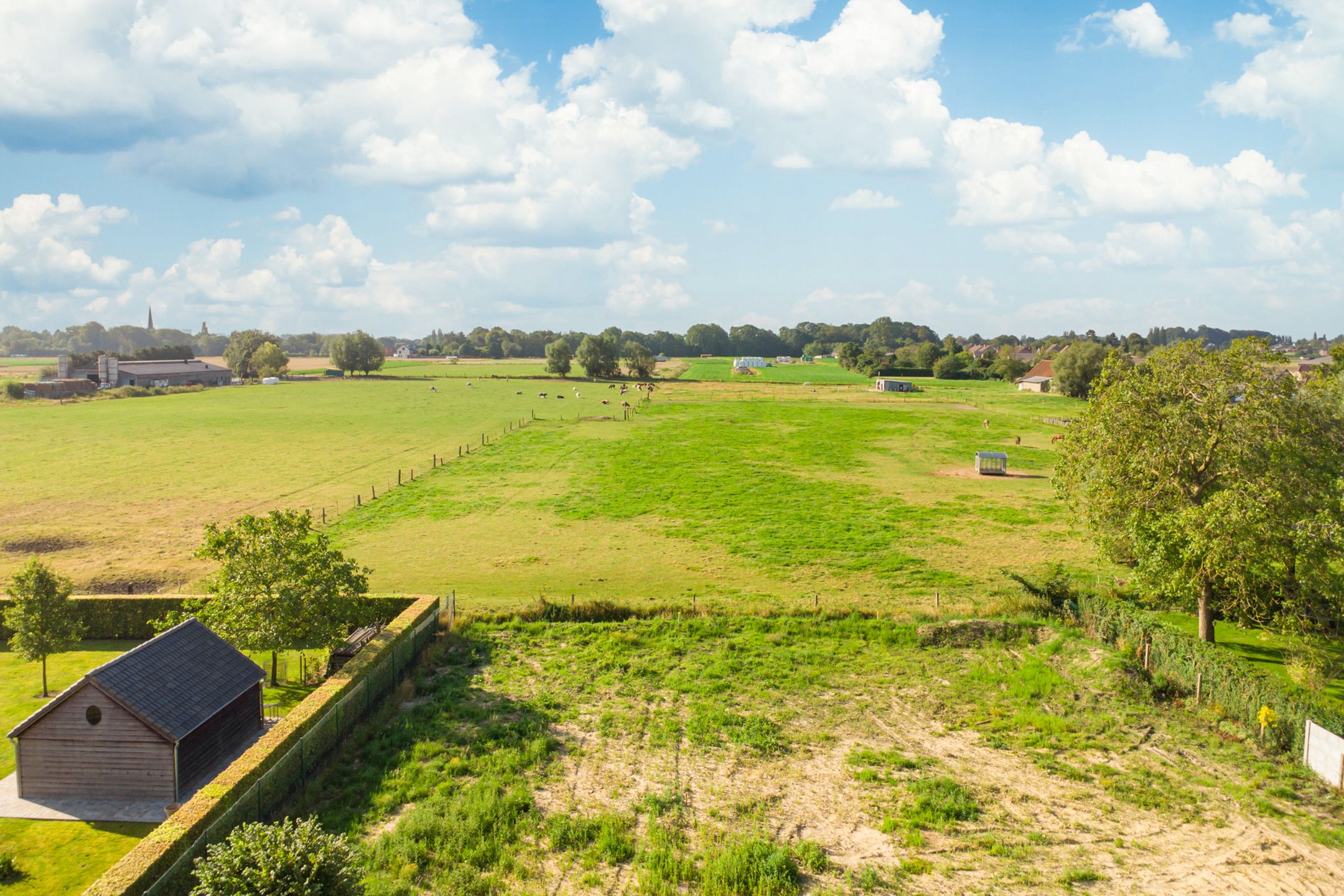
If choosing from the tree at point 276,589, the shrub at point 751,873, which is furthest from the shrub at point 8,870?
the shrub at point 751,873

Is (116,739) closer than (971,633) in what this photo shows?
Yes

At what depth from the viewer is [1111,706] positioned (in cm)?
2256

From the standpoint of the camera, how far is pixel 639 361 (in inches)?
6609

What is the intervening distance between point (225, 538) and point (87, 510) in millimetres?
31254

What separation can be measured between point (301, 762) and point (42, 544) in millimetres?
31241

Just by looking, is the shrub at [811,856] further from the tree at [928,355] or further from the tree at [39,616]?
the tree at [928,355]

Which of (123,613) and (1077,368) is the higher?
(1077,368)

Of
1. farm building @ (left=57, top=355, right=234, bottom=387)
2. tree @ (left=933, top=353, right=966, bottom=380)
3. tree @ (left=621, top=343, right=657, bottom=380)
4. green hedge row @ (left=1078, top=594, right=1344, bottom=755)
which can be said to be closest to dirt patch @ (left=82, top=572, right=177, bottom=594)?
green hedge row @ (left=1078, top=594, right=1344, bottom=755)

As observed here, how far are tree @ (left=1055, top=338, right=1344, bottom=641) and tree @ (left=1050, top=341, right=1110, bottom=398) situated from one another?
4350 inches

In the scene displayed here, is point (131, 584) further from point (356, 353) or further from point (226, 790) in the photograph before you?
point (356, 353)

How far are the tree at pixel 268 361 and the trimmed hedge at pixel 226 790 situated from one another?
532 ft

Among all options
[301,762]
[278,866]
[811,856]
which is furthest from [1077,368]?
[278,866]

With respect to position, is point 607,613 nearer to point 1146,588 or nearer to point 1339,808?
point 1146,588

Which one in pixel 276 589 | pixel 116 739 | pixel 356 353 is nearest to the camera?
pixel 116 739
